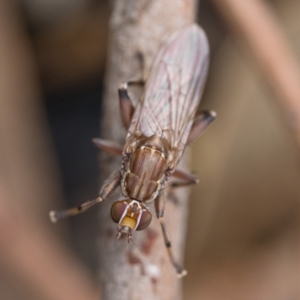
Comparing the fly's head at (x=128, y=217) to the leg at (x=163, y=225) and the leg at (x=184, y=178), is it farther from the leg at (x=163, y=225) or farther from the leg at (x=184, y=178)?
the leg at (x=184, y=178)

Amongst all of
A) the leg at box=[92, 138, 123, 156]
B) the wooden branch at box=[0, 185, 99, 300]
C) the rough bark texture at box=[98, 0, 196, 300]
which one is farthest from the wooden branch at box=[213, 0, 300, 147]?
the wooden branch at box=[0, 185, 99, 300]

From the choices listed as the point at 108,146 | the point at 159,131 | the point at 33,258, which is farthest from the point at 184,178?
the point at 33,258

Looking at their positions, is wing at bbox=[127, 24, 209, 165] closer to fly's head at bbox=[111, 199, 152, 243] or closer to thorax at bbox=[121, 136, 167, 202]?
thorax at bbox=[121, 136, 167, 202]

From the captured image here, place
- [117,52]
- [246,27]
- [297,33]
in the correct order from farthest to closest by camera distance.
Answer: [297,33]
[246,27]
[117,52]

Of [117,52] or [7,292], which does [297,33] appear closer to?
[117,52]

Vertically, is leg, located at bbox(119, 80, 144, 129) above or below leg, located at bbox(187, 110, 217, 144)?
above

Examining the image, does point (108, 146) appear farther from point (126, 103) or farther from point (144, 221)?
point (144, 221)

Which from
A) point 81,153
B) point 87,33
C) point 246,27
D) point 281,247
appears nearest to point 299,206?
point 281,247
